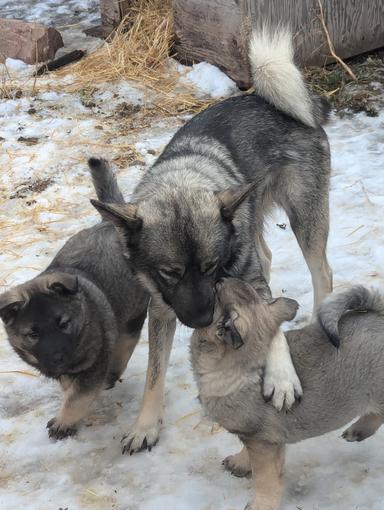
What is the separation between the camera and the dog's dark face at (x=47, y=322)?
3158 millimetres

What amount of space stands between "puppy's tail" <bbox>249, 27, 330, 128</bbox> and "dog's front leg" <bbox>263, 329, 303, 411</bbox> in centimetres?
160

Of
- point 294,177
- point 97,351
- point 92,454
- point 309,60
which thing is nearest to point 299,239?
point 294,177

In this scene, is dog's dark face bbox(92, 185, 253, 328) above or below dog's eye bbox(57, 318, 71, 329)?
above

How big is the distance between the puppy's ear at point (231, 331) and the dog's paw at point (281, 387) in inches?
7.9

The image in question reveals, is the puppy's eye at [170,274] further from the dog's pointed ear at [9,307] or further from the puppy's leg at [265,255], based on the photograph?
the puppy's leg at [265,255]

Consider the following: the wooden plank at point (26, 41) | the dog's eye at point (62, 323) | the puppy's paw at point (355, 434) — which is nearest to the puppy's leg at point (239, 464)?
the puppy's paw at point (355, 434)

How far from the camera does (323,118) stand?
13.5 feet

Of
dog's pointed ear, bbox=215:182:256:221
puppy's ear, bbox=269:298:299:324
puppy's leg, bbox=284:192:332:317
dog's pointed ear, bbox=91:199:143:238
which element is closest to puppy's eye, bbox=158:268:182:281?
dog's pointed ear, bbox=91:199:143:238

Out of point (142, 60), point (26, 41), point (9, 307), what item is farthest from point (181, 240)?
point (26, 41)

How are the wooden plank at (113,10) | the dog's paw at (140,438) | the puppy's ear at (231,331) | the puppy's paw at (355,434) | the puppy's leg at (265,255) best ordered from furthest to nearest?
the wooden plank at (113,10) < the puppy's leg at (265,255) < the dog's paw at (140,438) < the puppy's paw at (355,434) < the puppy's ear at (231,331)

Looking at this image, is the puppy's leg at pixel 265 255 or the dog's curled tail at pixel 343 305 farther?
the puppy's leg at pixel 265 255

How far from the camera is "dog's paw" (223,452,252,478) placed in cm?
302

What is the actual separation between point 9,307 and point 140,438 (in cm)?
86

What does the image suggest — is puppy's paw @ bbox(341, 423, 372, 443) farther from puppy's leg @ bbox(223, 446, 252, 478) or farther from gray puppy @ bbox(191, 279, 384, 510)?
puppy's leg @ bbox(223, 446, 252, 478)
